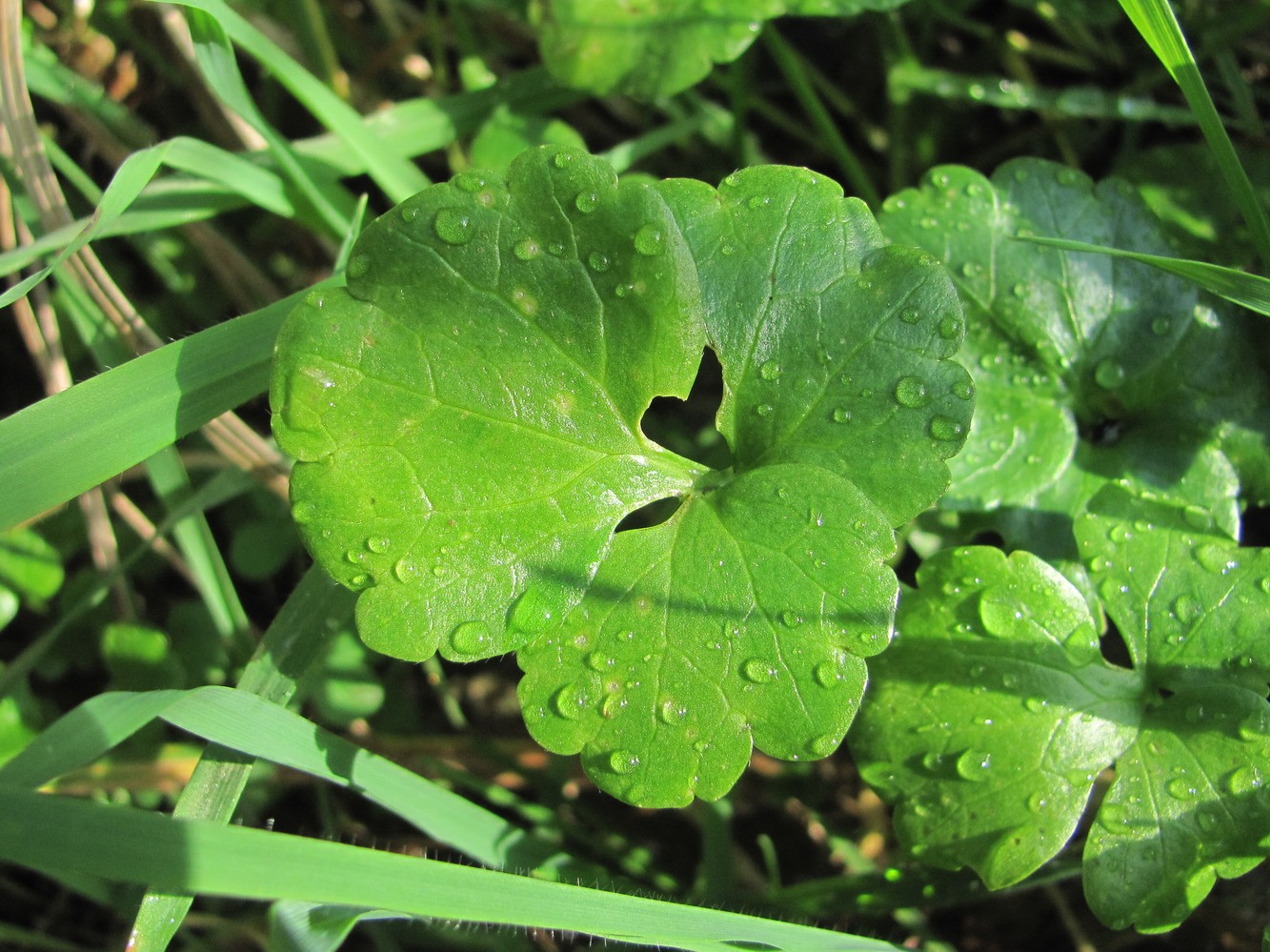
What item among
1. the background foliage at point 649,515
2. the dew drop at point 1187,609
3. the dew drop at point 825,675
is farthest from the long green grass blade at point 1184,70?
the dew drop at point 825,675

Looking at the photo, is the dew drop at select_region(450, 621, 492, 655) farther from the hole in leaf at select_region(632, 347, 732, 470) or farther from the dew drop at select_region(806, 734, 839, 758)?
the hole in leaf at select_region(632, 347, 732, 470)

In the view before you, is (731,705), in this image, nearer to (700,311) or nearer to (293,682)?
(700,311)

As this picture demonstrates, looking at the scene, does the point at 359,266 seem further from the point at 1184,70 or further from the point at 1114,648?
the point at 1114,648

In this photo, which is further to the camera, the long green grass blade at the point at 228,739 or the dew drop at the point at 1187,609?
the dew drop at the point at 1187,609

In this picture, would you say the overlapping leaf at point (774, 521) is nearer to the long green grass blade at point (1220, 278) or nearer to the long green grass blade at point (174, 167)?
the long green grass blade at point (1220, 278)

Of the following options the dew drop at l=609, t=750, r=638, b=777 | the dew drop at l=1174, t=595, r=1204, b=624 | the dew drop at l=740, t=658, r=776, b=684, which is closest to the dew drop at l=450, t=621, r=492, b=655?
the dew drop at l=609, t=750, r=638, b=777

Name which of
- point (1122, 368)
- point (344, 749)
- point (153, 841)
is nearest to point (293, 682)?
point (344, 749)
